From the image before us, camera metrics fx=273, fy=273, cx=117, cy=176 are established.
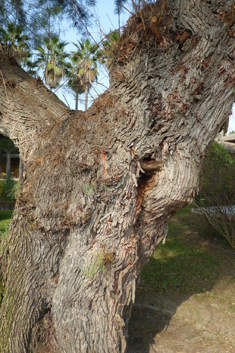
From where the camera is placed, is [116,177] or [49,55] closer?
[116,177]

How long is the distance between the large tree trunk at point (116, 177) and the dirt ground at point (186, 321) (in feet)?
3.38

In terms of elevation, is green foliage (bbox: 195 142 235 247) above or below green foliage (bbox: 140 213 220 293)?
above

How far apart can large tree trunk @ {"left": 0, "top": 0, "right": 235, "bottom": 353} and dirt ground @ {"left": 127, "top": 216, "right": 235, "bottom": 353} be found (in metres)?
1.03

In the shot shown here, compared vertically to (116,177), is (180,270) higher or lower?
lower

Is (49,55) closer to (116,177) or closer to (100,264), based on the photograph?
(116,177)

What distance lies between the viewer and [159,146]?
3191mm

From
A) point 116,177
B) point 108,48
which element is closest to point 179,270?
point 116,177

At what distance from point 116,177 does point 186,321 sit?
2.87 metres

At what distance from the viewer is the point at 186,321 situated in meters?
4.34

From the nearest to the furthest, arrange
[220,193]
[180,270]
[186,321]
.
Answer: [186,321] → [180,270] → [220,193]

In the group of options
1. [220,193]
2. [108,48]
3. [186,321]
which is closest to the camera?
[108,48]

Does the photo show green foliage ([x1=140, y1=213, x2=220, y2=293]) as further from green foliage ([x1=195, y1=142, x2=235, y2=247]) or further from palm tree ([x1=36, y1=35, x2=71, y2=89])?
palm tree ([x1=36, y1=35, x2=71, y2=89])

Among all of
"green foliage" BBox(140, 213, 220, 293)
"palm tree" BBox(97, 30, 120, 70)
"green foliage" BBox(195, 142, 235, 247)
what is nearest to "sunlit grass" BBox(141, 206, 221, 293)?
"green foliage" BBox(140, 213, 220, 293)

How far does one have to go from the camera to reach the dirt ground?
12.3ft
